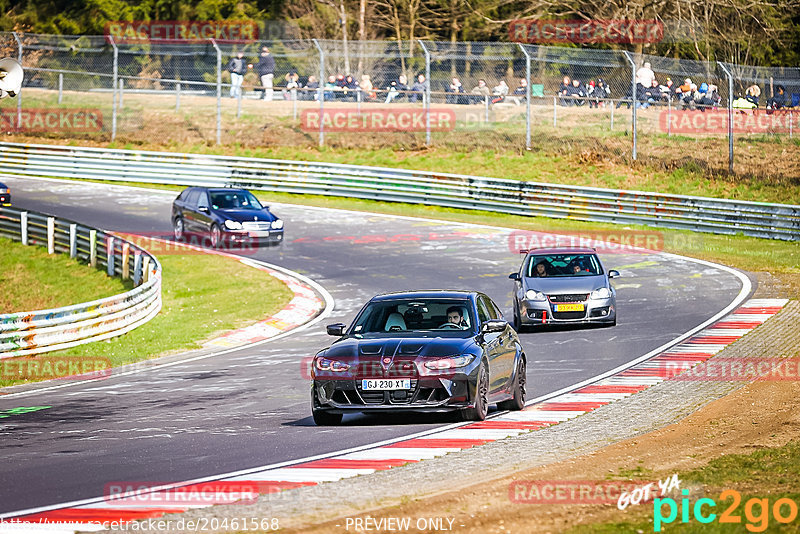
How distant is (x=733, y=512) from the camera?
7223 millimetres

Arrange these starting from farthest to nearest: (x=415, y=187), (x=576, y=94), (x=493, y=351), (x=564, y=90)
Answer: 1. (x=564, y=90)
2. (x=576, y=94)
3. (x=415, y=187)
4. (x=493, y=351)

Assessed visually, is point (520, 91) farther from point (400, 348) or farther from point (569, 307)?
point (400, 348)

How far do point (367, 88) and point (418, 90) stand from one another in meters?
2.04

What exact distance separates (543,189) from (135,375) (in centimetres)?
1961

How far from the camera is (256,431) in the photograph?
11.5 metres

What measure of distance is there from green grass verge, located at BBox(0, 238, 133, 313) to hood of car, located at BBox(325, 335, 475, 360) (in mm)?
15621

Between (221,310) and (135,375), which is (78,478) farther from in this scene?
(221,310)

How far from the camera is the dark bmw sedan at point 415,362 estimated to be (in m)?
11.0

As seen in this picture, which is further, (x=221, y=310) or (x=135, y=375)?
(x=221, y=310)

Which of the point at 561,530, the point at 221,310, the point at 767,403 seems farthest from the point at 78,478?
the point at 221,310

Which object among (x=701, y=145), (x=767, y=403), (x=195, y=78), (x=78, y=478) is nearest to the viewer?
(x=78, y=478)
